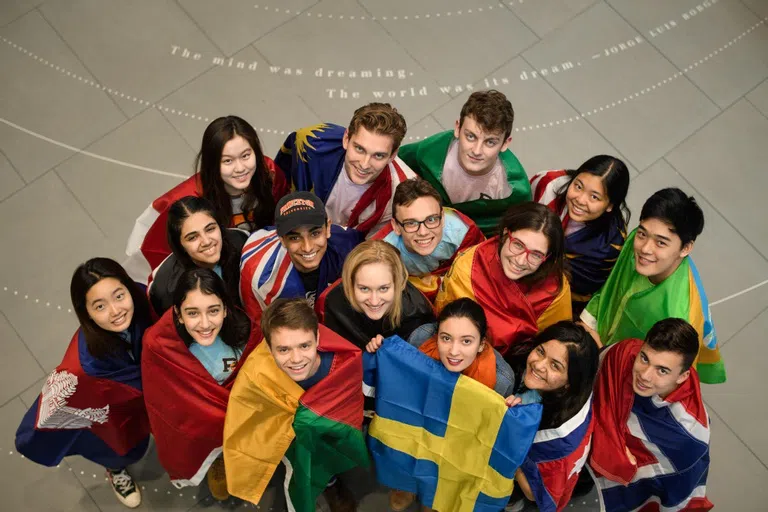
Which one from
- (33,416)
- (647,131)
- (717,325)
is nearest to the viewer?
(33,416)

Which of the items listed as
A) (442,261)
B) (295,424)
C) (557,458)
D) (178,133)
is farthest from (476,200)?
(178,133)

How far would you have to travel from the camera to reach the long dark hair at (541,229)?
306 centimetres

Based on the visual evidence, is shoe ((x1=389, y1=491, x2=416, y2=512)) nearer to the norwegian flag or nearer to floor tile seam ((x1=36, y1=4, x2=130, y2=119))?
the norwegian flag

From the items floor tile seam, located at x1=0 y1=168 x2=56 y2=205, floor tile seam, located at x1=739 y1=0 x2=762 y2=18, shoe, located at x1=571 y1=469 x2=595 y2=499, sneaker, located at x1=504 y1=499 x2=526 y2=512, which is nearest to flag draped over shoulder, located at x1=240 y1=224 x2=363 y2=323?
sneaker, located at x1=504 y1=499 x2=526 y2=512

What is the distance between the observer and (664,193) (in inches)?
121

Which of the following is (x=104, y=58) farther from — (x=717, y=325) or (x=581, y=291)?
(x=717, y=325)

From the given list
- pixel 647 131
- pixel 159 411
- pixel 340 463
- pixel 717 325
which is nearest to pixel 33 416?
pixel 159 411

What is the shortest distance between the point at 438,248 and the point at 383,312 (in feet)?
1.41

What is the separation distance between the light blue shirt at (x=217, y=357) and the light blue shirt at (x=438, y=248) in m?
0.77

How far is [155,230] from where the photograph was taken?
3.43 m

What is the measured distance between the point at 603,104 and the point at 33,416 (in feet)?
11.3

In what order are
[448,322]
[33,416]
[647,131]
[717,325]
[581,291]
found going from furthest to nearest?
[647,131] < [717,325] < [581,291] < [33,416] < [448,322]

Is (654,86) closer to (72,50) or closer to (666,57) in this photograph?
(666,57)

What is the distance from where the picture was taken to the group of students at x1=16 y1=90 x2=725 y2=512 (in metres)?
2.96
